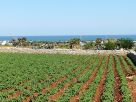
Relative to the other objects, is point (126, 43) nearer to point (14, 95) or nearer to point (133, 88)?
point (133, 88)

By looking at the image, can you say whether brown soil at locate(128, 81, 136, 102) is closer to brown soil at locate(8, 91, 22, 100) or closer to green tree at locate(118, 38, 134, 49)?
brown soil at locate(8, 91, 22, 100)

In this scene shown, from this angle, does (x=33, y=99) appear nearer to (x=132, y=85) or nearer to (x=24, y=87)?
(x=24, y=87)

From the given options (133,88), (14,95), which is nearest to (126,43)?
(133,88)

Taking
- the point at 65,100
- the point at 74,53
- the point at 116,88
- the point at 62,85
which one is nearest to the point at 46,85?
the point at 62,85

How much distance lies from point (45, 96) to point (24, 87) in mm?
3746

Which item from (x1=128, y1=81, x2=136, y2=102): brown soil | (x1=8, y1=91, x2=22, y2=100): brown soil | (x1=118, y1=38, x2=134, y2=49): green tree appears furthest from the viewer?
(x1=118, y1=38, x2=134, y2=49): green tree

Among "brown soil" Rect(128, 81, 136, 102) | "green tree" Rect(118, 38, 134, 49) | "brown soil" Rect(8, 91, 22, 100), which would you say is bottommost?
"green tree" Rect(118, 38, 134, 49)

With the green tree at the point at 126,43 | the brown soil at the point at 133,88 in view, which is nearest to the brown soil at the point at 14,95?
the brown soil at the point at 133,88

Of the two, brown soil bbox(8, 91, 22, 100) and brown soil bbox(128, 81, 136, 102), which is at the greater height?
brown soil bbox(8, 91, 22, 100)

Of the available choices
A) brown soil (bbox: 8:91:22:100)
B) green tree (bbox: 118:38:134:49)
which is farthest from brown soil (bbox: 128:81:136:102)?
green tree (bbox: 118:38:134:49)

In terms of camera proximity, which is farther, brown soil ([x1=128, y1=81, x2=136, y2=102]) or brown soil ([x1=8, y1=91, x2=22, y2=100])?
brown soil ([x1=128, y1=81, x2=136, y2=102])

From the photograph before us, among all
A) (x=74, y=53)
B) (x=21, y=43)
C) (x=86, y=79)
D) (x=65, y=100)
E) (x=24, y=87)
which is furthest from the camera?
(x=21, y=43)

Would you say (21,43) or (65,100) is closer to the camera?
(65,100)

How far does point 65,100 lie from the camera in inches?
734
